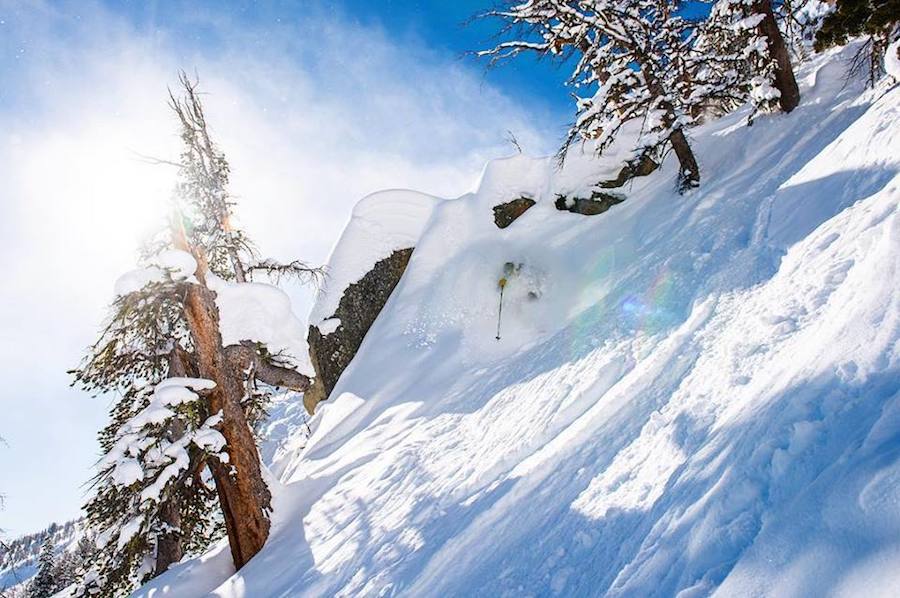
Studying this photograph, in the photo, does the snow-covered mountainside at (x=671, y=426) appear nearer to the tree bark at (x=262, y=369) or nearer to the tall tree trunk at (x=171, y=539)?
the tree bark at (x=262, y=369)

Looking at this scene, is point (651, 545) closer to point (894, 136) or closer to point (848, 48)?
point (894, 136)

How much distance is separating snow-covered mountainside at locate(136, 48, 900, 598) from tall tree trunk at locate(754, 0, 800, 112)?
0.43 m

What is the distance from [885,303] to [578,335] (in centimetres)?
549

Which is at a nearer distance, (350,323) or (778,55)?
(778,55)

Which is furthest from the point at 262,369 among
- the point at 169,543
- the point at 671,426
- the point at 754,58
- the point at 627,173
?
the point at 754,58

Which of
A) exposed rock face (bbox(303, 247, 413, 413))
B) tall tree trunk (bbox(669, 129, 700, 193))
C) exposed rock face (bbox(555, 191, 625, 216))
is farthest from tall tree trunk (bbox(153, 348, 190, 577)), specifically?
tall tree trunk (bbox(669, 129, 700, 193))

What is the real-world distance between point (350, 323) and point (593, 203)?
9.07m

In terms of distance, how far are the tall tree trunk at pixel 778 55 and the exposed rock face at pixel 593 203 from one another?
4.74 meters

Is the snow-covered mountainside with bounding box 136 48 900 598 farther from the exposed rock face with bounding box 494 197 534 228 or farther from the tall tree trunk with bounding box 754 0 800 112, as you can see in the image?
the exposed rock face with bounding box 494 197 534 228

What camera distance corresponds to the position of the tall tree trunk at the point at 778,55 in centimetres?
1141

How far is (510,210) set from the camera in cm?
1659

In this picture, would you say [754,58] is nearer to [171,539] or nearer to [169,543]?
[171,539]

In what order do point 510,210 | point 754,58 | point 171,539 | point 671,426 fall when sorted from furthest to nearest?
point 510,210 → point 754,58 → point 171,539 → point 671,426

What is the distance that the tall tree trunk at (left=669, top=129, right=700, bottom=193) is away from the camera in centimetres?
1167
